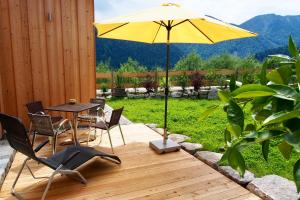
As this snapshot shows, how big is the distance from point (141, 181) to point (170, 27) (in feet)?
8.20

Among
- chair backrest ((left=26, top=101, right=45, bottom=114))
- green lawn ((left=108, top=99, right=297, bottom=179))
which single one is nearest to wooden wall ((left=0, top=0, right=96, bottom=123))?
chair backrest ((left=26, top=101, right=45, bottom=114))

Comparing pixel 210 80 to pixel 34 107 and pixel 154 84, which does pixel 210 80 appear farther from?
pixel 34 107

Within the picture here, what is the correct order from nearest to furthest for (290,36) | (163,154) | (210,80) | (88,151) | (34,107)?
(290,36)
(88,151)
(163,154)
(34,107)
(210,80)

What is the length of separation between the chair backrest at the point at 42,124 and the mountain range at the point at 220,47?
890 cm

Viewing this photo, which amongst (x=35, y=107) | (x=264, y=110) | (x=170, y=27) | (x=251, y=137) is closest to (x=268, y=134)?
(x=251, y=137)

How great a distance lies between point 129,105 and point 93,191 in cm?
590

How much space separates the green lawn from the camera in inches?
164

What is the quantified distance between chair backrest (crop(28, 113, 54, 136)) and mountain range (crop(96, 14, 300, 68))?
890 cm

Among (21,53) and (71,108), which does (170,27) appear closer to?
(71,108)

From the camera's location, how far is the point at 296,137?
0.55 meters

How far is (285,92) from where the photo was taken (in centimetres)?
61

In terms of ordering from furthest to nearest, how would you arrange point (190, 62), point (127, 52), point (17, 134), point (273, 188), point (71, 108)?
point (127, 52)
point (190, 62)
point (71, 108)
point (273, 188)
point (17, 134)

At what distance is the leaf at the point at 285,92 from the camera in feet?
1.96

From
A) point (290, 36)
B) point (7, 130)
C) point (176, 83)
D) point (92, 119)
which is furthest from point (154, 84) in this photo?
point (290, 36)
